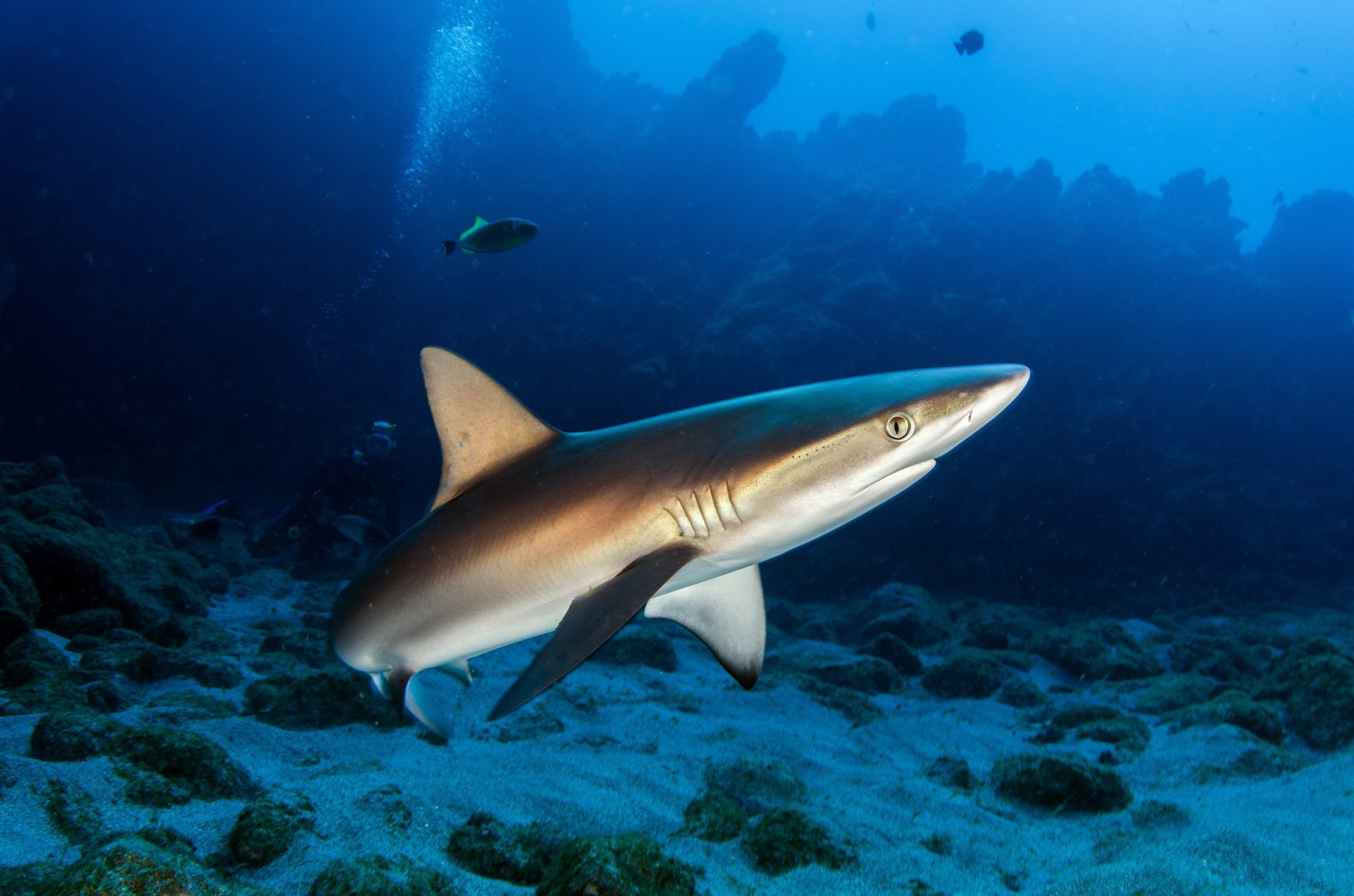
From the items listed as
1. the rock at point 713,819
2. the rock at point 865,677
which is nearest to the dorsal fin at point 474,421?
the rock at point 713,819

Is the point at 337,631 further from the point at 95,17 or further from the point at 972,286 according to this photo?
the point at 95,17

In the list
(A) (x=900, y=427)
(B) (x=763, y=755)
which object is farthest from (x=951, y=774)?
(A) (x=900, y=427)

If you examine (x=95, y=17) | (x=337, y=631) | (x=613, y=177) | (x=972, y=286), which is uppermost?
(x=95, y=17)

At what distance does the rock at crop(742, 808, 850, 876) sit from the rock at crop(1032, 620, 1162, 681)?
6464 mm

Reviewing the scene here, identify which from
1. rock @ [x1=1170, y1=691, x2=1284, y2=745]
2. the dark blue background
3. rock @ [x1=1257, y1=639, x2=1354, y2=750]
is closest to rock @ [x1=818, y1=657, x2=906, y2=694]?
rock @ [x1=1170, y1=691, x2=1284, y2=745]

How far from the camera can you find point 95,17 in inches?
1236

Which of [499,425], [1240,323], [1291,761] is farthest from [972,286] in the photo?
[499,425]

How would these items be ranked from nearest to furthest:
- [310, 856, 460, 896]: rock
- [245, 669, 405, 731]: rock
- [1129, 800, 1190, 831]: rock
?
[310, 856, 460, 896]: rock < [1129, 800, 1190, 831]: rock < [245, 669, 405, 731]: rock

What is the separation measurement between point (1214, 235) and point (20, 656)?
157ft

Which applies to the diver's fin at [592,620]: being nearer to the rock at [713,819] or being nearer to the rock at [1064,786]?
the rock at [713,819]

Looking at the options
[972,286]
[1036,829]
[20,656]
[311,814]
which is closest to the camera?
[311,814]

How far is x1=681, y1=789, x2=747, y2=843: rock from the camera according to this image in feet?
8.96

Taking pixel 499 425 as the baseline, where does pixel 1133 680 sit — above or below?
below

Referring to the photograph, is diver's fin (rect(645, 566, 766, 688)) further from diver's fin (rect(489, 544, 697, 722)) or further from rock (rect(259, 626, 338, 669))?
rock (rect(259, 626, 338, 669))
